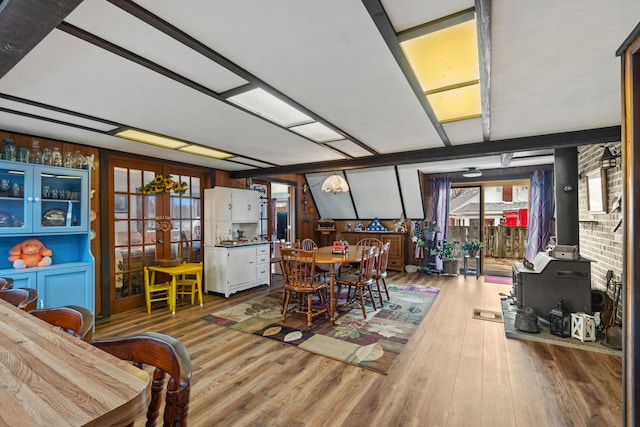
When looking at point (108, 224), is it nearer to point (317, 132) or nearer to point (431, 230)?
point (317, 132)

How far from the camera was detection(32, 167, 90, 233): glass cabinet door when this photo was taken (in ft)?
10.4

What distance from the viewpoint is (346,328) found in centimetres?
355

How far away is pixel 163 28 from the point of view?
4.79 ft

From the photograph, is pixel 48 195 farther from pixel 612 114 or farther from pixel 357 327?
pixel 612 114

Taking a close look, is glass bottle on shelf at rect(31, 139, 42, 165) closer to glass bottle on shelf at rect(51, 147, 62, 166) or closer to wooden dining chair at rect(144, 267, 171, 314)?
glass bottle on shelf at rect(51, 147, 62, 166)

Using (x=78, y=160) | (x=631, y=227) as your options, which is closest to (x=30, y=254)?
(x=78, y=160)

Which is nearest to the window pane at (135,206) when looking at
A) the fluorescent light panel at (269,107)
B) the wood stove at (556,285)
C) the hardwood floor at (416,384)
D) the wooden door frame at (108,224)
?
the wooden door frame at (108,224)

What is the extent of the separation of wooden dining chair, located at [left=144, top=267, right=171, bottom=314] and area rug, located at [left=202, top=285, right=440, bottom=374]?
0.86m

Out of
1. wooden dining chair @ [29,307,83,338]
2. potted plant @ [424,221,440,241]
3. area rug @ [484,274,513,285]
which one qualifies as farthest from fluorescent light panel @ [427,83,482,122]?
area rug @ [484,274,513,285]

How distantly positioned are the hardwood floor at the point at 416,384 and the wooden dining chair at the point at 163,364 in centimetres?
134

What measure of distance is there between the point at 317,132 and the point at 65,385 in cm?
296

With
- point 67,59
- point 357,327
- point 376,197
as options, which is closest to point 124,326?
point 357,327

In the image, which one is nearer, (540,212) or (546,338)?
(546,338)

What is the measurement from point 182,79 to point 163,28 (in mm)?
580
